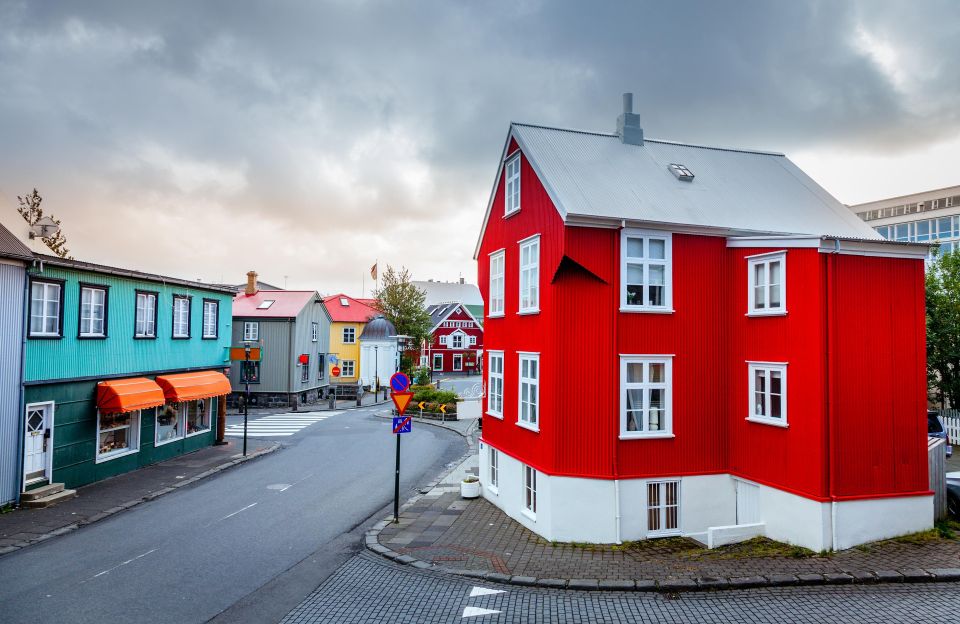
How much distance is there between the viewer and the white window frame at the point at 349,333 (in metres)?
58.5

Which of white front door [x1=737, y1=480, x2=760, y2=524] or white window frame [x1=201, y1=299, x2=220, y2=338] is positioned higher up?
white window frame [x1=201, y1=299, x2=220, y2=338]

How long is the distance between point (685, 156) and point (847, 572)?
38.6 feet

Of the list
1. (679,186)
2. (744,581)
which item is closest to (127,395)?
(679,186)

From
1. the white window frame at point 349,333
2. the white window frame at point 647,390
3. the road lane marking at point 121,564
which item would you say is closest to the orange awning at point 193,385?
the road lane marking at point 121,564

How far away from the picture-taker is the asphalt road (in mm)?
10508

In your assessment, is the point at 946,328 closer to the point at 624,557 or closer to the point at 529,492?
the point at 529,492

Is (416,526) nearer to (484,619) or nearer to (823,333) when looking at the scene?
(484,619)

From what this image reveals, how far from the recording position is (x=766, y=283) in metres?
14.0

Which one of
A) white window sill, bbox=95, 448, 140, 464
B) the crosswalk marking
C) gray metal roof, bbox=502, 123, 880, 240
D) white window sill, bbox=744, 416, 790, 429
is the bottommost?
the crosswalk marking

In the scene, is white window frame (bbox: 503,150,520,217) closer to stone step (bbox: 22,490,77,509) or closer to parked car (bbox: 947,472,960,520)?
parked car (bbox: 947,472,960,520)

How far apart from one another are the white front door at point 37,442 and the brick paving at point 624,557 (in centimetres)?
1078

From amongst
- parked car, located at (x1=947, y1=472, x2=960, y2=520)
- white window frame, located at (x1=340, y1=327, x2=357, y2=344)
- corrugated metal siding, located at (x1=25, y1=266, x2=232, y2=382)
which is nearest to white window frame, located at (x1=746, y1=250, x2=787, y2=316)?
parked car, located at (x1=947, y1=472, x2=960, y2=520)

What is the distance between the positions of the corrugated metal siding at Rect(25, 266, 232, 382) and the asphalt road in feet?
16.5

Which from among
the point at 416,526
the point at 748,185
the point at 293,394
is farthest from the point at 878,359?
the point at 293,394
